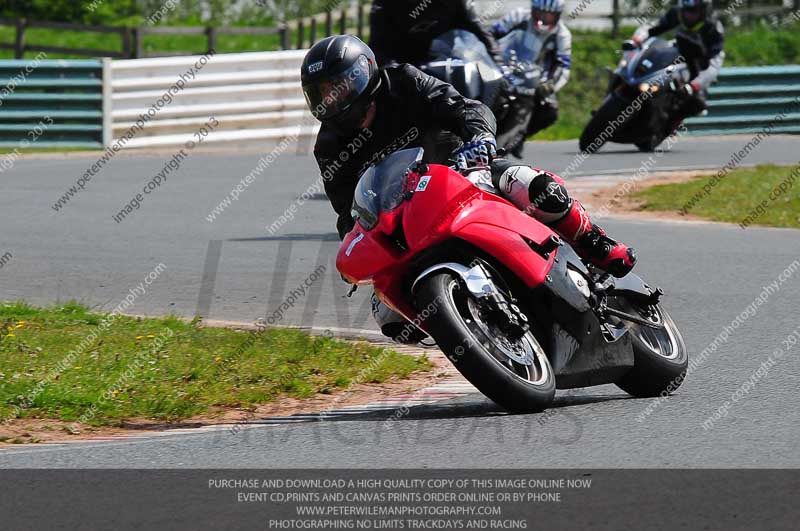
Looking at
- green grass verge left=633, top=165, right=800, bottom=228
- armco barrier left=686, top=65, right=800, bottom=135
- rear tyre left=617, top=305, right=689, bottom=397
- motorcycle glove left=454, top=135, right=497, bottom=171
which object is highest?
motorcycle glove left=454, top=135, right=497, bottom=171

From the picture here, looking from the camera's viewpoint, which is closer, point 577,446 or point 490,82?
point 577,446

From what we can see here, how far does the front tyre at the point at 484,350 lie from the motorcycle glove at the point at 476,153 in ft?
2.41

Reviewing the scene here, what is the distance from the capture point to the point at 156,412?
22.1 feet

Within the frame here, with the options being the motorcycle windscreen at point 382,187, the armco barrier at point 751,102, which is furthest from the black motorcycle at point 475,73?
the armco barrier at point 751,102

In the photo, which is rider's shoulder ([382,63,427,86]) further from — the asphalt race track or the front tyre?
the asphalt race track

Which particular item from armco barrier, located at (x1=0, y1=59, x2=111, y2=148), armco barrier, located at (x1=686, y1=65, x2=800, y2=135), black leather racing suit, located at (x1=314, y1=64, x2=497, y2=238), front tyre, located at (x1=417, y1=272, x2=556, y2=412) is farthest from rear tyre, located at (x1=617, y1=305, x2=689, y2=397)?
armco barrier, located at (x1=686, y1=65, x2=800, y2=135)

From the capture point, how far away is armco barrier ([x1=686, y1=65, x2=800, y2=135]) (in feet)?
77.8

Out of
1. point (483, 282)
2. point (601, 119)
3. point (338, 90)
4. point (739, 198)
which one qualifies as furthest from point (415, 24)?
point (601, 119)

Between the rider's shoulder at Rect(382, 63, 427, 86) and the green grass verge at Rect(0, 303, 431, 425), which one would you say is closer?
the green grass verge at Rect(0, 303, 431, 425)

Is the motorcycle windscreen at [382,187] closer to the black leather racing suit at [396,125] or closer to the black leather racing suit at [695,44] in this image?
the black leather racing suit at [396,125]

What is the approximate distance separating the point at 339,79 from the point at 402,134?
0.57 metres

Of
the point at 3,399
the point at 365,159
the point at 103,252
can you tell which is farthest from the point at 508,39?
Answer: the point at 3,399
